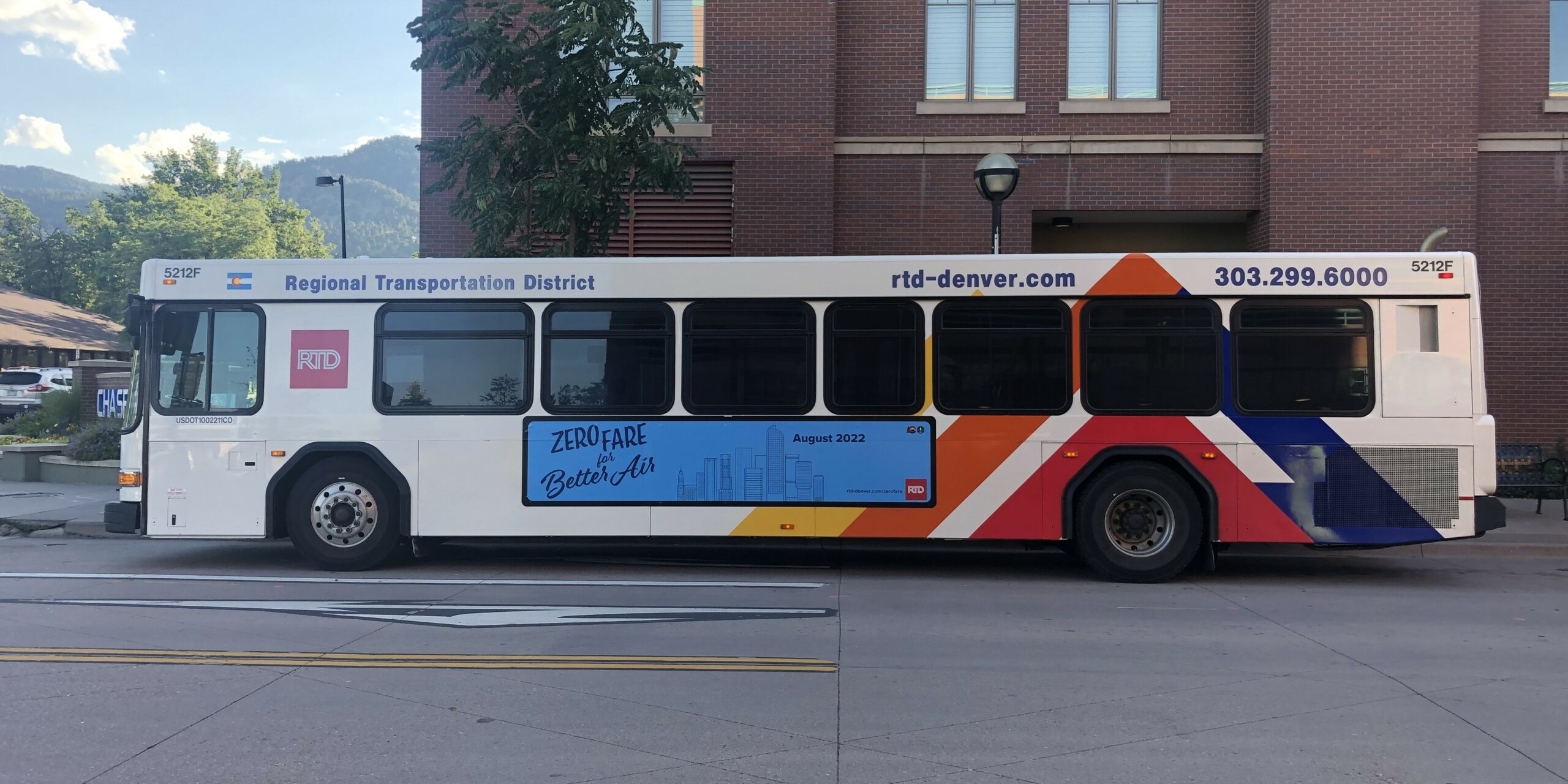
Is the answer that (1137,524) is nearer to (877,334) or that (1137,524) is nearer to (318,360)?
(877,334)

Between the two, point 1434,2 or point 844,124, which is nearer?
point 1434,2

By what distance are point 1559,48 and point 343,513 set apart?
1832 centimetres

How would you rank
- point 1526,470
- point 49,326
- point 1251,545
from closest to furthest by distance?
point 1251,545 < point 1526,470 < point 49,326

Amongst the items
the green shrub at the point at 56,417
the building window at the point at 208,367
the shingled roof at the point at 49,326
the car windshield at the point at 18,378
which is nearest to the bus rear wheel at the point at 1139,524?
the building window at the point at 208,367

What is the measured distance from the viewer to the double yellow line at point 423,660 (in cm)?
625

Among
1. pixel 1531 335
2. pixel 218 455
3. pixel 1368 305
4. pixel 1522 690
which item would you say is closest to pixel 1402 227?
pixel 1531 335

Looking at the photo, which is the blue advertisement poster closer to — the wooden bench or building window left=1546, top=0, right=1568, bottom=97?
the wooden bench

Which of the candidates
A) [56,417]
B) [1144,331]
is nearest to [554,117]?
[1144,331]

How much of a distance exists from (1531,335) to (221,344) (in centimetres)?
1732

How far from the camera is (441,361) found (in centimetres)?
979

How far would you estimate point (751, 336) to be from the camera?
971cm

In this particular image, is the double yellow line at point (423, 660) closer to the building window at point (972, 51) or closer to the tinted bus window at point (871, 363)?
the tinted bus window at point (871, 363)

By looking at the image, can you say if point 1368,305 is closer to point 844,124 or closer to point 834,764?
point 834,764

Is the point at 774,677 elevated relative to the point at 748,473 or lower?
lower
